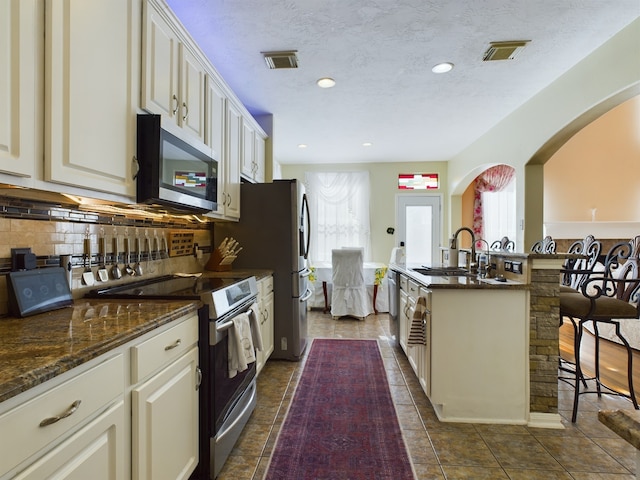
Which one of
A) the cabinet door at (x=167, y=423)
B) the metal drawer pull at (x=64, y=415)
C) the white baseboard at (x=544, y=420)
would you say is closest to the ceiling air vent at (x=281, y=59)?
the cabinet door at (x=167, y=423)

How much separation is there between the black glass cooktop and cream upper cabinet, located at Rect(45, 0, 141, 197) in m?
0.50

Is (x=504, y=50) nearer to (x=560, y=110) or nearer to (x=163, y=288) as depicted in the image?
(x=560, y=110)

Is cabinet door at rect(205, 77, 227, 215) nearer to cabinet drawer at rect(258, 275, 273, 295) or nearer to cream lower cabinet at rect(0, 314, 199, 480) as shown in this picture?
cabinet drawer at rect(258, 275, 273, 295)

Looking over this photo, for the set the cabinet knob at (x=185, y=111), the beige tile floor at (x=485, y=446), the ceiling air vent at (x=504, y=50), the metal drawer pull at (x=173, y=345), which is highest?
the ceiling air vent at (x=504, y=50)

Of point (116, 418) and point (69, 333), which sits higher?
point (69, 333)

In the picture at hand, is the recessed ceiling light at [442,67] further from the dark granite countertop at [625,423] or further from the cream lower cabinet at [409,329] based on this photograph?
the dark granite countertop at [625,423]

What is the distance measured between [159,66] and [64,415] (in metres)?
1.62

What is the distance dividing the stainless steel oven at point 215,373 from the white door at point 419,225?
4.82 meters

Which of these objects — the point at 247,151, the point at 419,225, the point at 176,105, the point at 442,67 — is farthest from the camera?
the point at 419,225

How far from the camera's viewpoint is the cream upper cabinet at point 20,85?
100 cm

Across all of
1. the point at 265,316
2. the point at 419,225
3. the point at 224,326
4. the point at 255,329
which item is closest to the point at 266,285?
the point at 265,316

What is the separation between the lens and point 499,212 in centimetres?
619

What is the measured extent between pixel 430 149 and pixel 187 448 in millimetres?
5227

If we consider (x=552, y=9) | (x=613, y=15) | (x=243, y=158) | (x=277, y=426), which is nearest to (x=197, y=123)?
(x=243, y=158)
